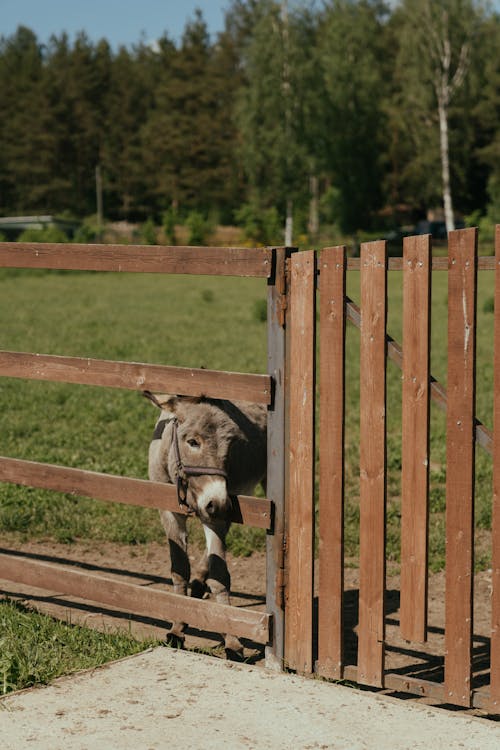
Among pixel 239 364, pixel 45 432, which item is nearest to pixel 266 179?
pixel 239 364

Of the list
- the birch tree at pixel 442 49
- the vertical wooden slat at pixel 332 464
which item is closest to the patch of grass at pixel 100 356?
the vertical wooden slat at pixel 332 464

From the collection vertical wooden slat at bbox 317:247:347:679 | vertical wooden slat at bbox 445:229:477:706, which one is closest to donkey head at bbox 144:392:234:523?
vertical wooden slat at bbox 317:247:347:679

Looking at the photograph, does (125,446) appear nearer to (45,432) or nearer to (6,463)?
(45,432)

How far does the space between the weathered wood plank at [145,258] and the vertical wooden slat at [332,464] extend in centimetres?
32

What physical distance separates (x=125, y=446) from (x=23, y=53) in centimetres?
10286

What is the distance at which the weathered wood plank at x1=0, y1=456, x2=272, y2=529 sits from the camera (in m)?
5.01

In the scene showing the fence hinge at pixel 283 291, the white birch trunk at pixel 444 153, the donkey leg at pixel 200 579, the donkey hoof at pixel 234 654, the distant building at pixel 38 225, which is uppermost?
the white birch trunk at pixel 444 153

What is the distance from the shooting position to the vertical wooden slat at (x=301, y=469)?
475 cm

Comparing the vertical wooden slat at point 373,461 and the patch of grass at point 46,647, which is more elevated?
the vertical wooden slat at point 373,461

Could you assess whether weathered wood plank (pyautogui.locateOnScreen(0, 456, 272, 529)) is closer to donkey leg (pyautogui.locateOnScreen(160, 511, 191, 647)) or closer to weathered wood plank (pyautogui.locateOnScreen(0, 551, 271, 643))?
weathered wood plank (pyautogui.locateOnScreen(0, 551, 271, 643))

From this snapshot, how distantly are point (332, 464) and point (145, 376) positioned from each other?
1.04 m

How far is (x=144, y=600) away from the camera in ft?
17.5

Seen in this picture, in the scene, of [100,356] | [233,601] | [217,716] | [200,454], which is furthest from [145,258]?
[100,356]

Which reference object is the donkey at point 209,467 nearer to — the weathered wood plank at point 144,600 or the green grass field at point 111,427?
the weathered wood plank at point 144,600
